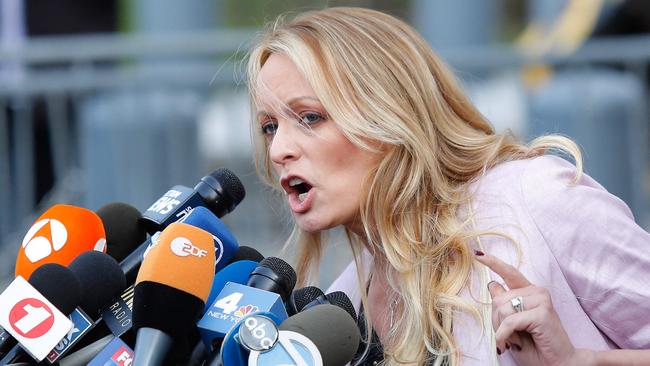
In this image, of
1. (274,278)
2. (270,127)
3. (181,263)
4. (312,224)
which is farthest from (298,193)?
(181,263)

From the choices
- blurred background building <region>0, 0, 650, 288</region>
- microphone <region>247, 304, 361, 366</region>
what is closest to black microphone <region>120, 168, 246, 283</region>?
microphone <region>247, 304, 361, 366</region>

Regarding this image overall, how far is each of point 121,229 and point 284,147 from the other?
0.37 meters

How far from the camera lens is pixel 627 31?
21.6 ft

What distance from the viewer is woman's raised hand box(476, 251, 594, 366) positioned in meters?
1.91

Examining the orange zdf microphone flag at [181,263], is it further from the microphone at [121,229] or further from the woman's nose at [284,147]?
the woman's nose at [284,147]

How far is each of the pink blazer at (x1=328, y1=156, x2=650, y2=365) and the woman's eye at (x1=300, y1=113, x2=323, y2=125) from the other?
430 mm

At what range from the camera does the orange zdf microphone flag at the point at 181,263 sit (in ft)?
6.40

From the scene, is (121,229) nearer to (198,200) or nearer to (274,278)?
(198,200)

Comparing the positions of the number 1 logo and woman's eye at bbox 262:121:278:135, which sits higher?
woman's eye at bbox 262:121:278:135

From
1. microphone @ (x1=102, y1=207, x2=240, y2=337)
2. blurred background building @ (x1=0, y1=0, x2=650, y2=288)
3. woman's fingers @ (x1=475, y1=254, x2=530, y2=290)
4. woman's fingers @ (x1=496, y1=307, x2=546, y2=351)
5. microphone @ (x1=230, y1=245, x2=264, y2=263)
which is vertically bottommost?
→ blurred background building @ (x1=0, y1=0, x2=650, y2=288)

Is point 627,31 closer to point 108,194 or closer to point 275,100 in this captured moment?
point 108,194

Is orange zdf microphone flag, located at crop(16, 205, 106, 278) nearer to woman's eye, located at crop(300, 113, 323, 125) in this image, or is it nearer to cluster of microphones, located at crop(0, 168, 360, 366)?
cluster of microphones, located at crop(0, 168, 360, 366)

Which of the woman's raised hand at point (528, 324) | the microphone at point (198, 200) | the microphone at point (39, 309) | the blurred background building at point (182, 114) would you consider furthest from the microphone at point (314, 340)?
the blurred background building at point (182, 114)

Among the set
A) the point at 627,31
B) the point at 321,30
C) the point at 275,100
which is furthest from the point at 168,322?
the point at 627,31
